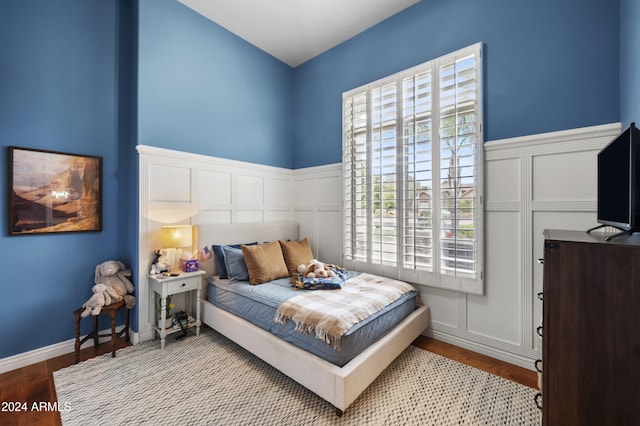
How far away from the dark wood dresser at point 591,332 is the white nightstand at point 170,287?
2.71 meters

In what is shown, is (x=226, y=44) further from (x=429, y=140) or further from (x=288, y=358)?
(x=288, y=358)

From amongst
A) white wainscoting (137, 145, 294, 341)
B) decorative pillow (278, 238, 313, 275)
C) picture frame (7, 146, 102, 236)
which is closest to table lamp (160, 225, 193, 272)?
white wainscoting (137, 145, 294, 341)

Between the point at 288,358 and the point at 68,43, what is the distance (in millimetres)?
3372

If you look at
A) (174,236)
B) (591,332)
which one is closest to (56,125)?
(174,236)

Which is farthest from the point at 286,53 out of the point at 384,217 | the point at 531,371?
the point at 531,371

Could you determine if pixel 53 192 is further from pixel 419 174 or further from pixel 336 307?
pixel 419 174

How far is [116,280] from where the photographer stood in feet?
8.41

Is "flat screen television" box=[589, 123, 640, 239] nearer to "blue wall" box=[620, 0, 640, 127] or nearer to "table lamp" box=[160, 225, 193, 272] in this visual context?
"blue wall" box=[620, 0, 640, 127]

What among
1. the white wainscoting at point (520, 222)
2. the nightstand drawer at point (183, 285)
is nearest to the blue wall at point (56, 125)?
the nightstand drawer at point (183, 285)

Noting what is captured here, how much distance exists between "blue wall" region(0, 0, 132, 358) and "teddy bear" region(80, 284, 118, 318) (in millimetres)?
269

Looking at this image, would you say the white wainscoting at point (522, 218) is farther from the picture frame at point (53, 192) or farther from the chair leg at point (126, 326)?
the picture frame at point (53, 192)

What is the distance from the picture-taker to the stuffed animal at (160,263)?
2.59m

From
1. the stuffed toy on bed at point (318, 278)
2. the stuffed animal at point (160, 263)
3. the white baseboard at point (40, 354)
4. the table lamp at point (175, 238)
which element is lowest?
the white baseboard at point (40, 354)

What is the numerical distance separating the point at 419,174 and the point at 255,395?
94.0 inches
